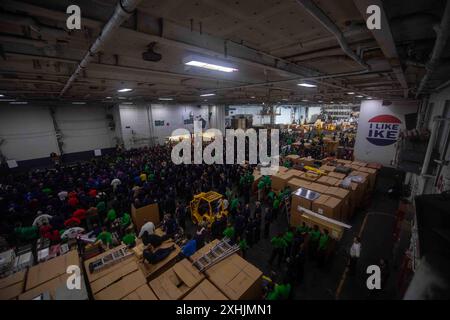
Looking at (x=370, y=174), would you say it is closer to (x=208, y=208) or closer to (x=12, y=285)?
(x=208, y=208)

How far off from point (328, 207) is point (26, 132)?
22.2 metres

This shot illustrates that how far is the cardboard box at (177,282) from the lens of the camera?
11.9ft

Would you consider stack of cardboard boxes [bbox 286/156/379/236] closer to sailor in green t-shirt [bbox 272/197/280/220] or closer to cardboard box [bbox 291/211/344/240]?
cardboard box [bbox 291/211/344/240]

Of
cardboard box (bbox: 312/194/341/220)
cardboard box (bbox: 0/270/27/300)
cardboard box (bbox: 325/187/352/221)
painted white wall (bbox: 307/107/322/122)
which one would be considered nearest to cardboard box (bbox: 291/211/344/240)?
cardboard box (bbox: 312/194/341/220)

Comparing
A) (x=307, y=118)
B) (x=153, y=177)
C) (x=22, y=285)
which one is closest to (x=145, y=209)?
(x=153, y=177)

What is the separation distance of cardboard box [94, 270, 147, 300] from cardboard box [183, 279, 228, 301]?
99cm

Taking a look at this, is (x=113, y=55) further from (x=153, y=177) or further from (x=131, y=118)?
(x=131, y=118)

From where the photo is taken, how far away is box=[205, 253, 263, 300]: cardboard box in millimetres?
3689

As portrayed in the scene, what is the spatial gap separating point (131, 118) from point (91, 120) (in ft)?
12.1

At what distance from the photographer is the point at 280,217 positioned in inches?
356

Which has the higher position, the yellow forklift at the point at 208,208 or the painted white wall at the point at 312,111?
the painted white wall at the point at 312,111

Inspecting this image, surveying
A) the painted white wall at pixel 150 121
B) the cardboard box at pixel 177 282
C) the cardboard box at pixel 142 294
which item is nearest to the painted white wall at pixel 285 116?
the painted white wall at pixel 150 121

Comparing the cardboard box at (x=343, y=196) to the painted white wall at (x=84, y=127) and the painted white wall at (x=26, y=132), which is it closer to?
the painted white wall at (x=84, y=127)

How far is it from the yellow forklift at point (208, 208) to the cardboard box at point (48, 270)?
14.8 feet
